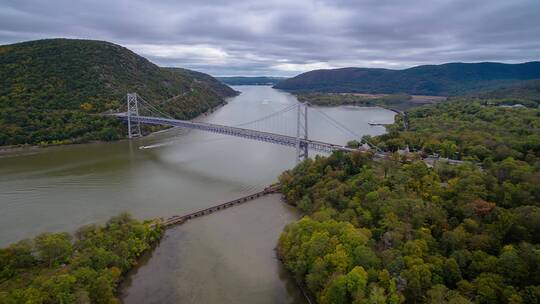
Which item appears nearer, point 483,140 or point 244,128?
point 483,140

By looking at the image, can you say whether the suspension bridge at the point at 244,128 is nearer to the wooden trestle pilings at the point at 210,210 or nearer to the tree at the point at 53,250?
the wooden trestle pilings at the point at 210,210

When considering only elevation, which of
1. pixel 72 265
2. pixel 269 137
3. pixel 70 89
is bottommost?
pixel 72 265

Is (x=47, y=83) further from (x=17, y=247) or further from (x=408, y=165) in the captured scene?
(x=408, y=165)

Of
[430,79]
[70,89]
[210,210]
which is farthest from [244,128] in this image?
[430,79]

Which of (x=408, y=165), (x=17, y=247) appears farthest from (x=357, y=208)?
(x=17, y=247)

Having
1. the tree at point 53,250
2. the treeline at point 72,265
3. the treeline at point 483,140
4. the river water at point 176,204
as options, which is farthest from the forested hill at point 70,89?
the treeline at point 483,140

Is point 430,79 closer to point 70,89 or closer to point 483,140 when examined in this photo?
point 483,140
